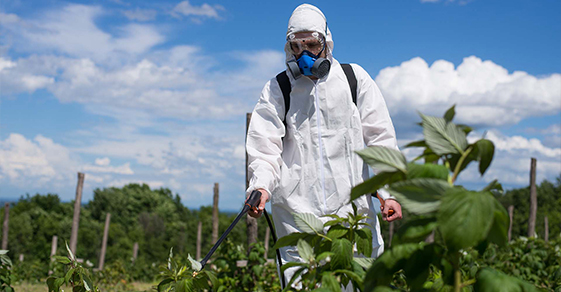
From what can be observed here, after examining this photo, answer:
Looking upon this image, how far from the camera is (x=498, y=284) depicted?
85cm

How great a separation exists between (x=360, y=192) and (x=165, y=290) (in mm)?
1203

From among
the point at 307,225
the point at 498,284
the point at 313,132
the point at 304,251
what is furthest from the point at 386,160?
the point at 313,132

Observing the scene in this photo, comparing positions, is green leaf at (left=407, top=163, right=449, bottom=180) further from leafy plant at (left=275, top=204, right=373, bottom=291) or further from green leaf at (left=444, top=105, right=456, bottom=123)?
leafy plant at (left=275, top=204, right=373, bottom=291)

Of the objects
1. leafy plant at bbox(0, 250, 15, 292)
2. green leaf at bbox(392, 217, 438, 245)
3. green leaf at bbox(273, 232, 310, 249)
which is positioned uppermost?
green leaf at bbox(392, 217, 438, 245)

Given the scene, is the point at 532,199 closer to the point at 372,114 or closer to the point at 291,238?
the point at 372,114

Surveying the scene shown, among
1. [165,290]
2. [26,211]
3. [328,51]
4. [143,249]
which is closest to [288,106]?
[328,51]

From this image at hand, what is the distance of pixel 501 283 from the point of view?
2.78 feet

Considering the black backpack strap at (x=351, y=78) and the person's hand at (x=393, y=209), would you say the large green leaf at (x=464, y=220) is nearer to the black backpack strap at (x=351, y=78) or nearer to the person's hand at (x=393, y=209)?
the person's hand at (x=393, y=209)

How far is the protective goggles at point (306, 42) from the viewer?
7.71 feet

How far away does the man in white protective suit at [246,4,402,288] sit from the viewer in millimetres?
2273

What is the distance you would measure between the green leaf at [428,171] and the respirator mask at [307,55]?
1.50 meters

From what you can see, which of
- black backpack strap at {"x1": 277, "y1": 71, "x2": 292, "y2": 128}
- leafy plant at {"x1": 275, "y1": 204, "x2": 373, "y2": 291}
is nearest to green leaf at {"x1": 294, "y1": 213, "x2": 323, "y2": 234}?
leafy plant at {"x1": 275, "y1": 204, "x2": 373, "y2": 291}

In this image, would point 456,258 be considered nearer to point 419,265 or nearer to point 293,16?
point 419,265

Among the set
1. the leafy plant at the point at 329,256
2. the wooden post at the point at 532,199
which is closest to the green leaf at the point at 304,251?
the leafy plant at the point at 329,256
